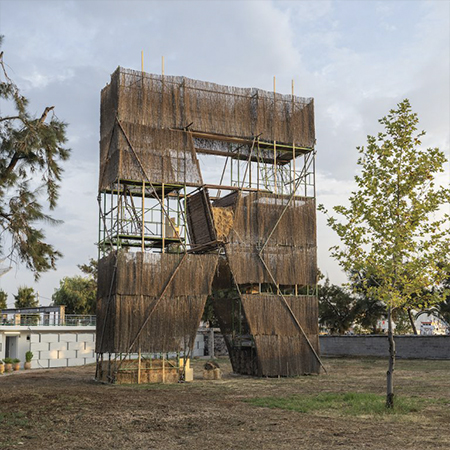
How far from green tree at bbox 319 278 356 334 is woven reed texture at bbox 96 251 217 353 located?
33.9 m

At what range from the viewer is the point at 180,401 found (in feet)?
62.0

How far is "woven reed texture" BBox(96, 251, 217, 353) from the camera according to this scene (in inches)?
1021

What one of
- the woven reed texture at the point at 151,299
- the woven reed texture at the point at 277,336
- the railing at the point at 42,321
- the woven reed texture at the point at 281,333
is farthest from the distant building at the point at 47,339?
the woven reed texture at the point at 281,333

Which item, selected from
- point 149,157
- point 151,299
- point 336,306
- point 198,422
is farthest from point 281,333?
point 336,306

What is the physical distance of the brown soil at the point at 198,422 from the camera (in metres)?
12.1

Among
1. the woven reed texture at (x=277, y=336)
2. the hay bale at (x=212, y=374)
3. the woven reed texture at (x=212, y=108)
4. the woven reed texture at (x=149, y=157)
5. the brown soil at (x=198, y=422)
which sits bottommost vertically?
the hay bale at (x=212, y=374)

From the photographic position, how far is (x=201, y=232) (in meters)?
29.8

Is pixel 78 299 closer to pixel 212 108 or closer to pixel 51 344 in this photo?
pixel 51 344

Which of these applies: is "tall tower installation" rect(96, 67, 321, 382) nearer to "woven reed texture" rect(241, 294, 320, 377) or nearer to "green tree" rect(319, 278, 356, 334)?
"woven reed texture" rect(241, 294, 320, 377)

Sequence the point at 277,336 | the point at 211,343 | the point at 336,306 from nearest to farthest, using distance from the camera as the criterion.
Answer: the point at 277,336, the point at 211,343, the point at 336,306

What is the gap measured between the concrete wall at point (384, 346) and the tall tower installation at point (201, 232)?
45.9 feet

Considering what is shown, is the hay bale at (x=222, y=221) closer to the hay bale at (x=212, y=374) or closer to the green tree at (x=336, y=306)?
the hay bale at (x=212, y=374)

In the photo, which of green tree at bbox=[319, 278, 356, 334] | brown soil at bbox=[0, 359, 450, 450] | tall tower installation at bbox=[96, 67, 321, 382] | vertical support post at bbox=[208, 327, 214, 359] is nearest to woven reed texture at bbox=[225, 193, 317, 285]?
tall tower installation at bbox=[96, 67, 321, 382]

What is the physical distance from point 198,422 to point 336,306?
46736mm
